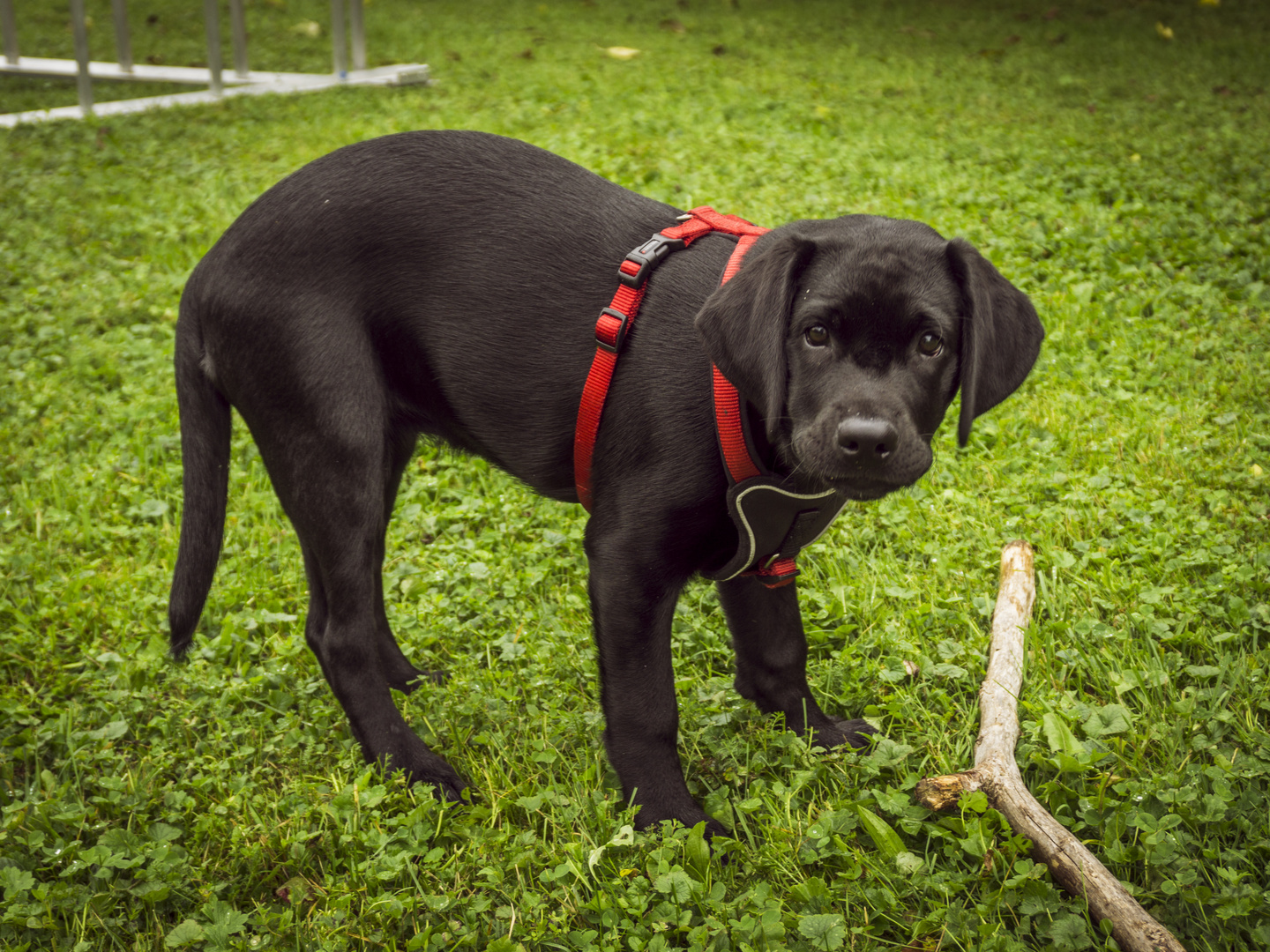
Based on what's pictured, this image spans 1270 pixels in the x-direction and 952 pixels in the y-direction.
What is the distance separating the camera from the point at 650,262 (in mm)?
2402

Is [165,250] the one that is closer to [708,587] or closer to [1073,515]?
[708,587]

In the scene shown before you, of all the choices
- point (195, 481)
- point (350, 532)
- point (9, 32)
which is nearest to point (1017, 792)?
point (350, 532)

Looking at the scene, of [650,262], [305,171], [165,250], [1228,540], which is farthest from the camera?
[165,250]

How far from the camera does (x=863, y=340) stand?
215 cm

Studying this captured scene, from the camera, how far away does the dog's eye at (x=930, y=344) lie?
2176mm

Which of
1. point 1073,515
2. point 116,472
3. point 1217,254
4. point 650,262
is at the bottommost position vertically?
point 116,472

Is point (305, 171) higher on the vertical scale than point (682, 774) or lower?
higher

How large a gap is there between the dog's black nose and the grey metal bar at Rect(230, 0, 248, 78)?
8.99 m

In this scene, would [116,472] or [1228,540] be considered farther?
[116,472]

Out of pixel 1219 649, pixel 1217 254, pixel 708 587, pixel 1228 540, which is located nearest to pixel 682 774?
pixel 708 587

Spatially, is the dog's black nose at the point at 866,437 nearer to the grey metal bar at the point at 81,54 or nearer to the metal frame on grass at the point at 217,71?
the grey metal bar at the point at 81,54

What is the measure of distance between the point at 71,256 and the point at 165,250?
55cm

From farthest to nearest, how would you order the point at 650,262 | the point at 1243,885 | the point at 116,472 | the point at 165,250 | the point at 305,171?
the point at 165,250 < the point at 116,472 < the point at 305,171 < the point at 650,262 < the point at 1243,885

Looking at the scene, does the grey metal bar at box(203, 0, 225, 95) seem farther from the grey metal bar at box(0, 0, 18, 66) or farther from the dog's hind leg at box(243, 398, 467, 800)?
the dog's hind leg at box(243, 398, 467, 800)
